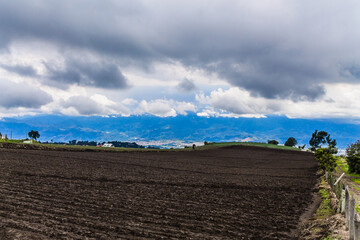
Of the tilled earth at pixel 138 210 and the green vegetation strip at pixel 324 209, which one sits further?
the green vegetation strip at pixel 324 209

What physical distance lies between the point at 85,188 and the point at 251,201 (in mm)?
17403

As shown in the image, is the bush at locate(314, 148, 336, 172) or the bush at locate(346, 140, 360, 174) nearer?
the bush at locate(314, 148, 336, 172)

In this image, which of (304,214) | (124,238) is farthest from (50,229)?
(304,214)

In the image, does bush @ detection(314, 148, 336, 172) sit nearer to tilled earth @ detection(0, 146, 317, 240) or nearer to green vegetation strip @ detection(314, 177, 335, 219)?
tilled earth @ detection(0, 146, 317, 240)

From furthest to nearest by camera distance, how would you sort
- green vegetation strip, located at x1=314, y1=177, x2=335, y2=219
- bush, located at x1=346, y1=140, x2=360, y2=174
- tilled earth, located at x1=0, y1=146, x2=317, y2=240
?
bush, located at x1=346, y1=140, x2=360, y2=174 → green vegetation strip, located at x1=314, y1=177, x2=335, y2=219 → tilled earth, located at x1=0, y1=146, x2=317, y2=240

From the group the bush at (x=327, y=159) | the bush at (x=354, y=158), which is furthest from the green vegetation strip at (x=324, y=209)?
the bush at (x=354, y=158)

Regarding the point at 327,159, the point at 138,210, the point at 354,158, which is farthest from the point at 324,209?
the point at 354,158

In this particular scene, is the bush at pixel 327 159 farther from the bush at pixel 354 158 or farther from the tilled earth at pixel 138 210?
the tilled earth at pixel 138 210

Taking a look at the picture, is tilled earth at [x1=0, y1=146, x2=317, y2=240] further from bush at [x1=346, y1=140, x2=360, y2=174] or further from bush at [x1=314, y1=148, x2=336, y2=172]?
bush at [x1=346, y1=140, x2=360, y2=174]

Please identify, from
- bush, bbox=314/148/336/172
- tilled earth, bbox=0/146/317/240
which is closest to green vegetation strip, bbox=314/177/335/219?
tilled earth, bbox=0/146/317/240

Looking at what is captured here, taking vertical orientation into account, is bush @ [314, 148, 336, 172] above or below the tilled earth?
above

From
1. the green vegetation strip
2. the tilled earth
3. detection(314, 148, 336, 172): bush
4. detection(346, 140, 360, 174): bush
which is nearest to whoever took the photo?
the tilled earth

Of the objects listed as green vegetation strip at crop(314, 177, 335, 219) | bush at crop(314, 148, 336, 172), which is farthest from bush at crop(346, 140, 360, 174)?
green vegetation strip at crop(314, 177, 335, 219)

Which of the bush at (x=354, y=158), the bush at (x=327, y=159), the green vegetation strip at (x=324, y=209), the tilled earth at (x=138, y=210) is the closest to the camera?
the tilled earth at (x=138, y=210)
